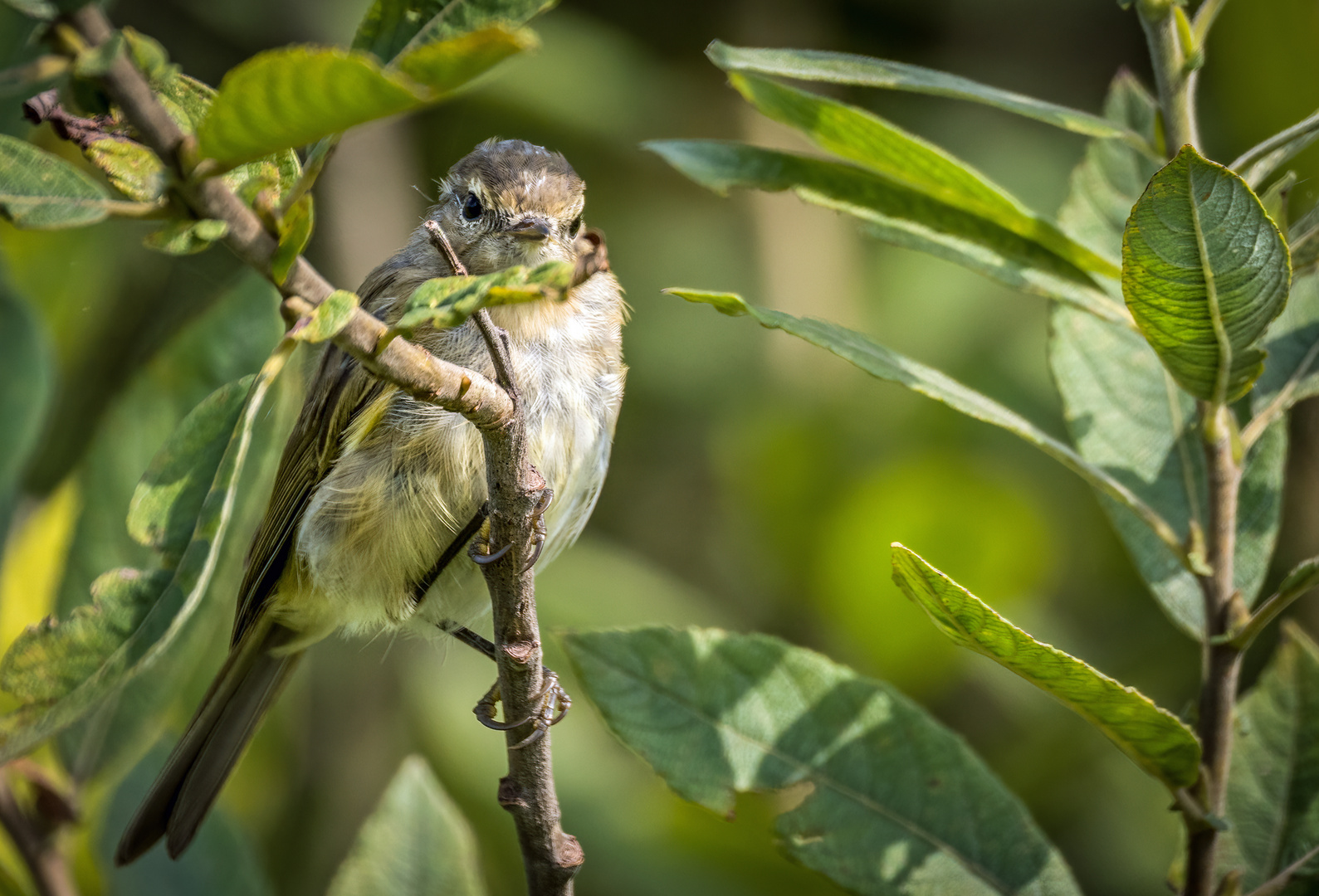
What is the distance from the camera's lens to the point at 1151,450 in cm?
209

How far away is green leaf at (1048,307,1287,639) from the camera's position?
199cm

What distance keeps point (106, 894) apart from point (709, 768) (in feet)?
4.48

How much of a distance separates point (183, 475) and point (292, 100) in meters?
0.59

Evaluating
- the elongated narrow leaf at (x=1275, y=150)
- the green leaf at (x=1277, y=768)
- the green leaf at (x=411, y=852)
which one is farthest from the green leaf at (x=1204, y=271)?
the green leaf at (x=411, y=852)

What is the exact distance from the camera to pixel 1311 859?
6.22 feet

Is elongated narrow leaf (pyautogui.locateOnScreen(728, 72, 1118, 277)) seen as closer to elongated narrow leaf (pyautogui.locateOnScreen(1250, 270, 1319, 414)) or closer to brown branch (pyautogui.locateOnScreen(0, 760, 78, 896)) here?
elongated narrow leaf (pyautogui.locateOnScreen(1250, 270, 1319, 414))

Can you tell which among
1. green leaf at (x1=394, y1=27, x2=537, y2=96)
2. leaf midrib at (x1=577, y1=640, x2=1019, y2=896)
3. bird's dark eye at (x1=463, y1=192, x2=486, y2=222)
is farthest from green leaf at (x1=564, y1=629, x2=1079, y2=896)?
bird's dark eye at (x1=463, y1=192, x2=486, y2=222)

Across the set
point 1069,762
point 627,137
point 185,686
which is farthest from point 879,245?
point 185,686

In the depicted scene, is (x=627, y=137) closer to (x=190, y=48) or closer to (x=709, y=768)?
(x=190, y=48)

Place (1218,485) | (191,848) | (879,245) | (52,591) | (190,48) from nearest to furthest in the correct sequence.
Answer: (1218,485)
(191,848)
(52,591)
(879,245)
(190,48)

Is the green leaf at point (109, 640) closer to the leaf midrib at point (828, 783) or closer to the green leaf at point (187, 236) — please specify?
the green leaf at point (187, 236)

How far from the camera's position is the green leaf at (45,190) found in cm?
108

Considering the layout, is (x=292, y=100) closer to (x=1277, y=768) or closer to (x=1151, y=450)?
(x=1151, y=450)

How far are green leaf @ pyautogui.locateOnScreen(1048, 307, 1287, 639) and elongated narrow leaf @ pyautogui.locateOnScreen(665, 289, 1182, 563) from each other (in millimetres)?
210
